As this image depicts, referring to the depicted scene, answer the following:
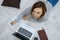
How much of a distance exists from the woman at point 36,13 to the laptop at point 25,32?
118 millimetres

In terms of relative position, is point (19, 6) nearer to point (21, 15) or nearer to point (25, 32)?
point (21, 15)

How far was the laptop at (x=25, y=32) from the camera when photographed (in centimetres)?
181

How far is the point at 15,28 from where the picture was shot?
6.20 ft

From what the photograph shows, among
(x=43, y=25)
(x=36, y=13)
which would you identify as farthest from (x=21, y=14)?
(x=43, y=25)

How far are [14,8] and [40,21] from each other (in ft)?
1.40

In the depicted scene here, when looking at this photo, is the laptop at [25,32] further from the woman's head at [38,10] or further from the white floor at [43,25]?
the woman's head at [38,10]

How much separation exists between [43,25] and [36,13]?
19 cm

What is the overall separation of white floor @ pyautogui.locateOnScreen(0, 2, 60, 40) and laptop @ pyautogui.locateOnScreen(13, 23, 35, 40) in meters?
0.06

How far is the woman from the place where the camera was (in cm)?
188

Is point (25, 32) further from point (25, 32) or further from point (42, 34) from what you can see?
point (42, 34)

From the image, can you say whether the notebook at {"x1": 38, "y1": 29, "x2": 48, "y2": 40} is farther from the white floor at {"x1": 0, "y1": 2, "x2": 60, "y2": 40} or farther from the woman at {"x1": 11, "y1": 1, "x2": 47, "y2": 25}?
the woman at {"x1": 11, "y1": 1, "x2": 47, "y2": 25}

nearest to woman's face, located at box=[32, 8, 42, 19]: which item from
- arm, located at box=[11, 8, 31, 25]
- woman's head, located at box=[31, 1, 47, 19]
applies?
woman's head, located at box=[31, 1, 47, 19]

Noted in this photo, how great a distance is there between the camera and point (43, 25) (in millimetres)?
1950

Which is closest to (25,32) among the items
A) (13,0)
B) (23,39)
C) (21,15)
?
(23,39)
